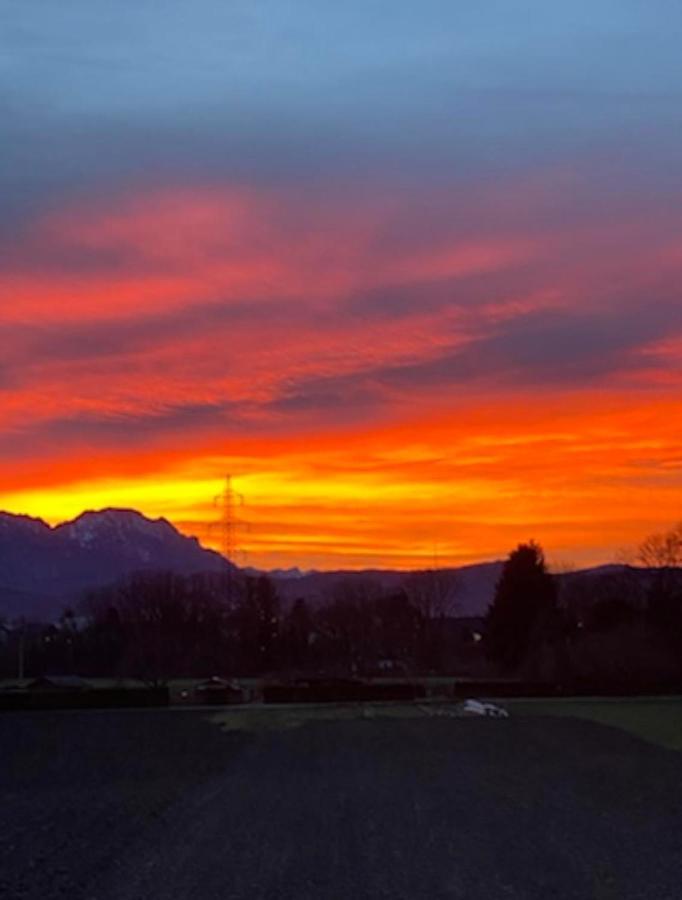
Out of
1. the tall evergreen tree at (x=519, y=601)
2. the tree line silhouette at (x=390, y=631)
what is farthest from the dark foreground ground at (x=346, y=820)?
the tall evergreen tree at (x=519, y=601)

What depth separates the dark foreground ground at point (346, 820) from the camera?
50.2 ft

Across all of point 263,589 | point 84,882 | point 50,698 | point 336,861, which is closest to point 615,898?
point 336,861

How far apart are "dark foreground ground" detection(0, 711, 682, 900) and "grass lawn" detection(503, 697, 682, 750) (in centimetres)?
354

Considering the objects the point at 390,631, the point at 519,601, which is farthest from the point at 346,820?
the point at 390,631

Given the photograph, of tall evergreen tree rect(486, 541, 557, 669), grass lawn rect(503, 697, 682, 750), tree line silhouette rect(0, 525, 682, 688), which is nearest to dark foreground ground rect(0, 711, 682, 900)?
grass lawn rect(503, 697, 682, 750)

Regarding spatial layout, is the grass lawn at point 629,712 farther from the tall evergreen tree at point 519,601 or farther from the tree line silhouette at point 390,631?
the tall evergreen tree at point 519,601

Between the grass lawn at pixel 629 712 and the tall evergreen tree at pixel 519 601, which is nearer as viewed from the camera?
the grass lawn at pixel 629 712

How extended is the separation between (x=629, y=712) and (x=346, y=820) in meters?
42.8

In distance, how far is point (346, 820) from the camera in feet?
71.9

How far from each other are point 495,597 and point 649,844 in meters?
90.2

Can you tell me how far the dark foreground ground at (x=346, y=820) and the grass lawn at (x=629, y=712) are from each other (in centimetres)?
354

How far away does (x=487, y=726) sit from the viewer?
5284cm

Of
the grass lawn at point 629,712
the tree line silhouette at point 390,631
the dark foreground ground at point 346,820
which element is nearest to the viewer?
the dark foreground ground at point 346,820

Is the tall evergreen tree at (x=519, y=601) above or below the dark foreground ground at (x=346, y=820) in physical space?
above
